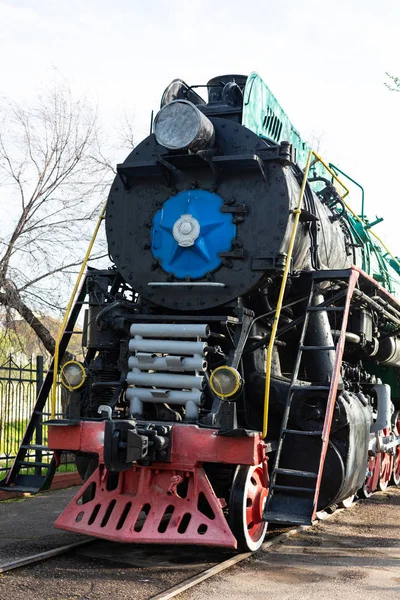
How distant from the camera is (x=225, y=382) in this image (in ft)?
18.7

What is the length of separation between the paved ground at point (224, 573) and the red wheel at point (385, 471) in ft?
6.29

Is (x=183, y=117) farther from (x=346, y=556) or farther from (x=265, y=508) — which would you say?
(x=346, y=556)

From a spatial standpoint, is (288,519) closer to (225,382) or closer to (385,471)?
(225,382)

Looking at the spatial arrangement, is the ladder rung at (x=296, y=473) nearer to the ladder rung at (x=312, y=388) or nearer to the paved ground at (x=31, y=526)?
the ladder rung at (x=312, y=388)

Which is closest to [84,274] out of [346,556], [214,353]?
[214,353]

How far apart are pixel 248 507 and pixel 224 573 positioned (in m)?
0.65

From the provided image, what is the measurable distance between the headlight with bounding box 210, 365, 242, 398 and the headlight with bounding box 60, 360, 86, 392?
1.37 metres

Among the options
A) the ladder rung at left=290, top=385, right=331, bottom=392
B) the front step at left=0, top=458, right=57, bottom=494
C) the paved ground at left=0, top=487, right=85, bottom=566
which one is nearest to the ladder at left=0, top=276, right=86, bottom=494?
the front step at left=0, top=458, right=57, bottom=494

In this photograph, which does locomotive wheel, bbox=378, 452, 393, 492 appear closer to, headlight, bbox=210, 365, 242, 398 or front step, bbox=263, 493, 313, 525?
front step, bbox=263, 493, 313, 525

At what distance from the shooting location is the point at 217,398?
5.88m

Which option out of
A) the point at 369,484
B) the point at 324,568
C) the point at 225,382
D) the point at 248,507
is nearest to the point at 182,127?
the point at 225,382

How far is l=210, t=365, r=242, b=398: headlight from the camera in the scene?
18.5 feet

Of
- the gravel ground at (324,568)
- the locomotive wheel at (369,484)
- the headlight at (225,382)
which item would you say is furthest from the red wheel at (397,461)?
the headlight at (225,382)

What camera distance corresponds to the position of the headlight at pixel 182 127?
621 cm
